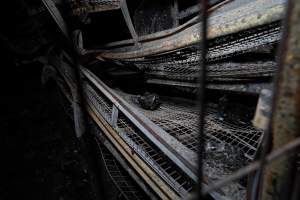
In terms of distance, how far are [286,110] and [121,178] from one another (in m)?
1.93

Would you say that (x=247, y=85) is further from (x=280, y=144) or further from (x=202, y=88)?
(x=202, y=88)

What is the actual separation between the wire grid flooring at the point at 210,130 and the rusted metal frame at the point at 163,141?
18 centimetres

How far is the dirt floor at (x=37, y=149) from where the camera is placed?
2.69 metres

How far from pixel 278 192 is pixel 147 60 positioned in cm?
208

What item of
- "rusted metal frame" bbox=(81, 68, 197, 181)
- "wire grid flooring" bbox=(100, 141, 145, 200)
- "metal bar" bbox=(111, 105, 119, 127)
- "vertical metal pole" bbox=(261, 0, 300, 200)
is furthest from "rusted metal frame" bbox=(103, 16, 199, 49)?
"vertical metal pole" bbox=(261, 0, 300, 200)

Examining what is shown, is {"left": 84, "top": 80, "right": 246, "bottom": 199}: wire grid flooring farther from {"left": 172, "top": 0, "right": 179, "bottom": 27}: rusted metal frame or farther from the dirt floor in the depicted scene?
{"left": 172, "top": 0, "right": 179, "bottom": 27}: rusted metal frame

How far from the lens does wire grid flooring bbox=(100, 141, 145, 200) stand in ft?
8.11

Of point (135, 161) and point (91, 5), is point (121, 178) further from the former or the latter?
point (91, 5)

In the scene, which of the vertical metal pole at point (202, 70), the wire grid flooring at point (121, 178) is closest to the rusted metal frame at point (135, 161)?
the wire grid flooring at point (121, 178)

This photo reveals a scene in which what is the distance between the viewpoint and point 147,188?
6.97 ft

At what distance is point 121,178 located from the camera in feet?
8.58

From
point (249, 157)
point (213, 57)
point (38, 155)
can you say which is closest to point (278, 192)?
point (249, 157)

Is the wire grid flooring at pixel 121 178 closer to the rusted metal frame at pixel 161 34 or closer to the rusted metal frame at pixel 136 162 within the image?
the rusted metal frame at pixel 136 162

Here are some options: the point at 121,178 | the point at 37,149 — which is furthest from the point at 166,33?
the point at 37,149
